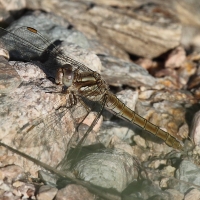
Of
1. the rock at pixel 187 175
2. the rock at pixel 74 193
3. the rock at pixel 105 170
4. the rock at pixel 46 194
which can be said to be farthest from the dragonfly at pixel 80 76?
the rock at pixel 46 194

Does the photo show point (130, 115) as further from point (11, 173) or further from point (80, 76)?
point (11, 173)

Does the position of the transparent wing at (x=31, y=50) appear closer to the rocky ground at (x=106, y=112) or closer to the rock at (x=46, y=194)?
the rocky ground at (x=106, y=112)

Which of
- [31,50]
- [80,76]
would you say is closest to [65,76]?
[80,76]

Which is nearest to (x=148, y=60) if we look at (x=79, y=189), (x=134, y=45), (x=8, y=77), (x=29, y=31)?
(x=134, y=45)

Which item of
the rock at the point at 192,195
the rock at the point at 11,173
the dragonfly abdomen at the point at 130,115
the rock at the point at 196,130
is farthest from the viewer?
the dragonfly abdomen at the point at 130,115

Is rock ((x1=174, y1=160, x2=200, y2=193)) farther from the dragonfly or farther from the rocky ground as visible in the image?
the dragonfly
